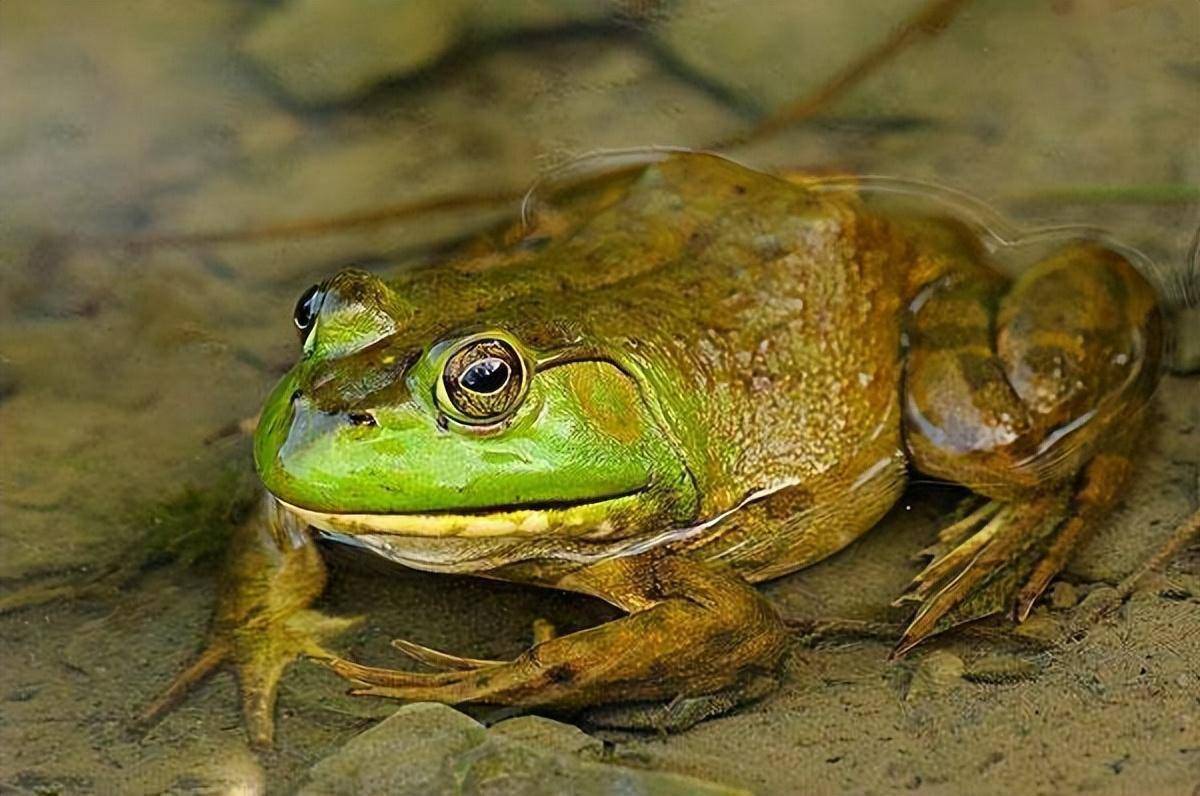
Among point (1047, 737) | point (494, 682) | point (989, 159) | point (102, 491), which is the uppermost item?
point (989, 159)

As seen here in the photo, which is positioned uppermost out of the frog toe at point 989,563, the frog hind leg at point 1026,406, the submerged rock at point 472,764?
the frog hind leg at point 1026,406

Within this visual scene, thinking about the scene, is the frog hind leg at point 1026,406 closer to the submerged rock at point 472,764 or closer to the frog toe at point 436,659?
the submerged rock at point 472,764

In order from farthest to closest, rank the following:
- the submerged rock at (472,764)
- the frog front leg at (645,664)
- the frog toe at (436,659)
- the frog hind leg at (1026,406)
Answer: the frog hind leg at (1026,406) → the frog toe at (436,659) → the frog front leg at (645,664) → the submerged rock at (472,764)

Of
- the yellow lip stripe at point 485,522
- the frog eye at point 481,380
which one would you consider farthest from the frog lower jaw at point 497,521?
the frog eye at point 481,380

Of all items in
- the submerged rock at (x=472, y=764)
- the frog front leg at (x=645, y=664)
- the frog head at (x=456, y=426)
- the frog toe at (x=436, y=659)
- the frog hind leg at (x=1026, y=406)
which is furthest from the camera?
the frog hind leg at (x=1026, y=406)

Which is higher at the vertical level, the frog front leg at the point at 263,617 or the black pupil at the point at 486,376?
the black pupil at the point at 486,376

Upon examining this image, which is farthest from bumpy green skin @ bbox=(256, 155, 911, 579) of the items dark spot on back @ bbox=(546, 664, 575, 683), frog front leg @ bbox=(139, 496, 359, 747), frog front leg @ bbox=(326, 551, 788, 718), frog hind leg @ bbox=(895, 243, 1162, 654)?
frog front leg @ bbox=(139, 496, 359, 747)

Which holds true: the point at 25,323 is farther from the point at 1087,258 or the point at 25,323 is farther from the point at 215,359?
the point at 1087,258

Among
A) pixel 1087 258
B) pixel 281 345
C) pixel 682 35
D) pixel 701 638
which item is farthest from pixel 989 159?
pixel 281 345

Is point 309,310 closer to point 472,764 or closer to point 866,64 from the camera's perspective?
point 472,764
